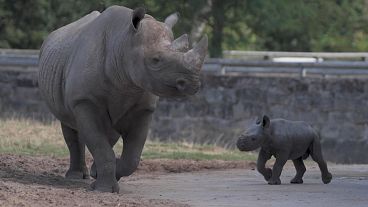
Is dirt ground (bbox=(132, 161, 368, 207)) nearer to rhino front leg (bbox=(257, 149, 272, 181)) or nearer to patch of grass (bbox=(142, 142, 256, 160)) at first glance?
rhino front leg (bbox=(257, 149, 272, 181))

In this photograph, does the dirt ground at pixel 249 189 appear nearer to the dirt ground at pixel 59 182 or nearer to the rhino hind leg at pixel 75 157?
the dirt ground at pixel 59 182

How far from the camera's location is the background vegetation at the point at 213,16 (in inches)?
1150

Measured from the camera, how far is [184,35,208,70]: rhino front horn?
1152 centimetres

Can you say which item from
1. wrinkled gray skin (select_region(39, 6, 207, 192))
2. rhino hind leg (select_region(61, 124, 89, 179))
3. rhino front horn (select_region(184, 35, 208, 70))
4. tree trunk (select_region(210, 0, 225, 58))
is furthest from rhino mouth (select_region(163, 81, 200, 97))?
tree trunk (select_region(210, 0, 225, 58))

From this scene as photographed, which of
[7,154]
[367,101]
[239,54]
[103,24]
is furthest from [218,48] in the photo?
[103,24]

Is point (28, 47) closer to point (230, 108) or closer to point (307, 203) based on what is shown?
point (230, 108)

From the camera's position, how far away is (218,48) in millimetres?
30234

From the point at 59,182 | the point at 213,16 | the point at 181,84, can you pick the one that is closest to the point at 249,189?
the point at 181,84

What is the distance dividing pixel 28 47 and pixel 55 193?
25.7 meters

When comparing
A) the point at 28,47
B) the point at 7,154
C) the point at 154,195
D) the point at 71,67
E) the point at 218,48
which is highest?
the point at 71,67

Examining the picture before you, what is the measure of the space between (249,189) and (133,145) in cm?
145

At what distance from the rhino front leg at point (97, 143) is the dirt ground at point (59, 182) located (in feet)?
0.73

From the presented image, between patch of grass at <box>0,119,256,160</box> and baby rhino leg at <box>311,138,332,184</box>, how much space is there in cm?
407

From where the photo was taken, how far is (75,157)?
576 inches
